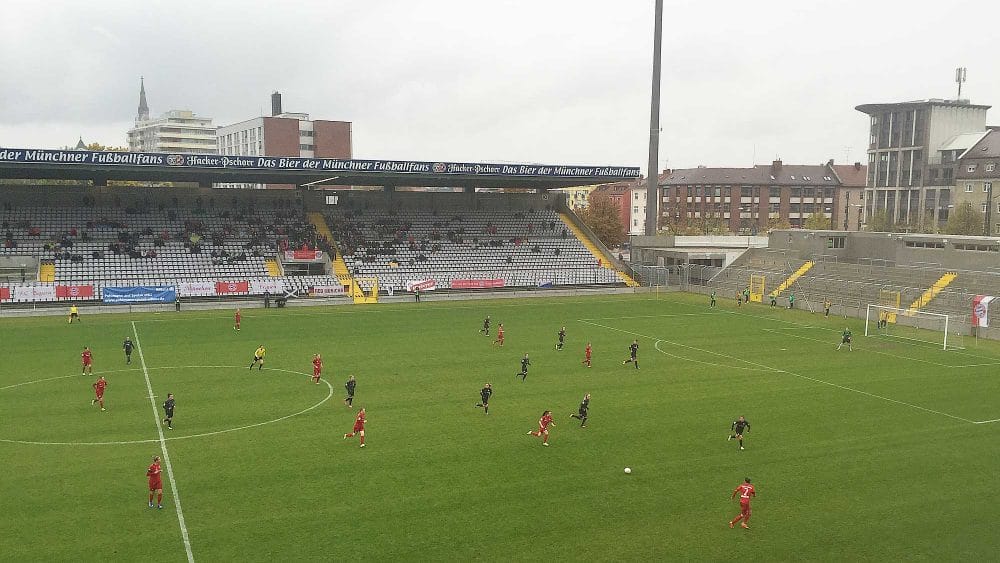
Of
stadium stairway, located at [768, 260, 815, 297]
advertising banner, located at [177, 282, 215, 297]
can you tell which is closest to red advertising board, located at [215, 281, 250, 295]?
Result: advertising banner, located at [177, 282, 215, 297]

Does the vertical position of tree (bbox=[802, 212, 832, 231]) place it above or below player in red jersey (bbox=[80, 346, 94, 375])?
above

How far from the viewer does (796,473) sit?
21516mm

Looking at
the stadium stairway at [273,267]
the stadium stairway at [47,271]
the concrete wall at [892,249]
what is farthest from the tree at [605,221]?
the stadium stairway at [47,271]

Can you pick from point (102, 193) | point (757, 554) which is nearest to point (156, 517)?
point (757, 554)

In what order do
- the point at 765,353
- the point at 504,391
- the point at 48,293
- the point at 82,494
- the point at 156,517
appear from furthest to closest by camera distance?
the point at 48,293 < the point at 765,353 < the point at 504,391 < the point at 82,494 < the point at 156,517

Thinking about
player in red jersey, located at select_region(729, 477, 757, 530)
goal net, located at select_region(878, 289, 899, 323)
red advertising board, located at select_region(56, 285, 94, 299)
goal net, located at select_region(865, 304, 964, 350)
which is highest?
goal net, located at select_region(878, 289, 899, 323)

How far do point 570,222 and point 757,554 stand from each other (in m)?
71.4

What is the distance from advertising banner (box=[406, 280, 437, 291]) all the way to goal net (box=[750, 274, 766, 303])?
27.4 m

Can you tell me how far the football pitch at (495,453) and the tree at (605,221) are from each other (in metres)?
70.2

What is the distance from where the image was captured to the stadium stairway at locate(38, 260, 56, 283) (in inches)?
2288

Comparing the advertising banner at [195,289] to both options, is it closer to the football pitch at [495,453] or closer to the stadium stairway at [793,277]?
the football pitch at [495,453]

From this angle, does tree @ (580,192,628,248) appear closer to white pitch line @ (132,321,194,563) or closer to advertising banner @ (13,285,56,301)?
advertising banner @ (13,285,56,301)

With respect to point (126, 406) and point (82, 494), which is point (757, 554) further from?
point (126, 406)

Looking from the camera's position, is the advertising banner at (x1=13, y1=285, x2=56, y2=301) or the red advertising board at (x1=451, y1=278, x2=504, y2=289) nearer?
the advertising banner at (x1=13, y1=285, x2=56, y2=301)
